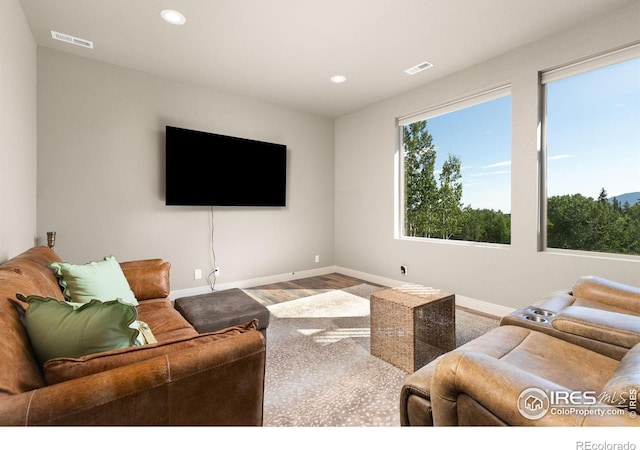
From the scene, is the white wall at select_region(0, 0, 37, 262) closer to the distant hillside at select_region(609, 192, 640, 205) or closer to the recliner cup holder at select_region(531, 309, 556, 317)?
the recliner cup holder at select_region(531, 309, 556, 317)

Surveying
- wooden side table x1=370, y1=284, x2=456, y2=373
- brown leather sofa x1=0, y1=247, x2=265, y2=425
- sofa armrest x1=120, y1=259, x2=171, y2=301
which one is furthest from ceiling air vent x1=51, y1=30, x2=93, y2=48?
wooden side table x1=370, y1=284, x2=456, y2=373

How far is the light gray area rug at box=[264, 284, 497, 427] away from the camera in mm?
1602

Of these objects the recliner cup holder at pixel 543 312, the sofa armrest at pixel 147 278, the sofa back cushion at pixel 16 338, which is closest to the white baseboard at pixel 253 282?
the sofa armrest at pixel 147 278

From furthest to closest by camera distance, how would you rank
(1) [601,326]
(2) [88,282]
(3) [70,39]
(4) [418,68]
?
(4) [418,68] → (3) [70,39] → (2) [88,282] → (1) [601,326]

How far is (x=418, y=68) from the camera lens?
3344mm

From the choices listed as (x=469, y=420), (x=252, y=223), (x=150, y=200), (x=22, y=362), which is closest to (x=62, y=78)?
(x=150, y=200)

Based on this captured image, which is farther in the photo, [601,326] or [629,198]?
[629,198]

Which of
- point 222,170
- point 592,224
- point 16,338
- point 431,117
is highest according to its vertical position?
point 431,117

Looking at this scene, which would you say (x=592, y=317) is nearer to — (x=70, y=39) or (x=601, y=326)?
(x=601, y=326)

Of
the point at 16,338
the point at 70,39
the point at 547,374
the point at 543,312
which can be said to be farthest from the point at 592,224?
the point at 70,39

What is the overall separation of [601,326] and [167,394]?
5.44ft

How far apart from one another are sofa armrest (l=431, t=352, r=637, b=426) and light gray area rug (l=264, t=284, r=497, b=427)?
2.79 feet

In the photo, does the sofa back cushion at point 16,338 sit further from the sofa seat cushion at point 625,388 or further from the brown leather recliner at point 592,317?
the brown leather recliner at point 592,317

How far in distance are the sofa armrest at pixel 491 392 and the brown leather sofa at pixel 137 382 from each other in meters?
0.58
